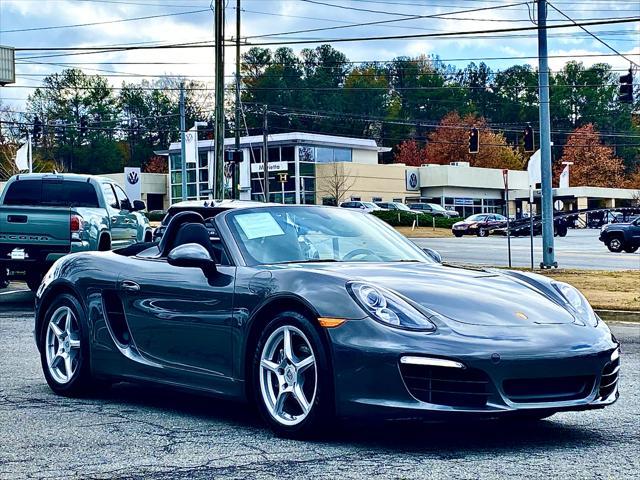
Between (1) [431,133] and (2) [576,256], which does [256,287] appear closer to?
(2) [576,256]

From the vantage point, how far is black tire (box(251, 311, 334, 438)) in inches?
233

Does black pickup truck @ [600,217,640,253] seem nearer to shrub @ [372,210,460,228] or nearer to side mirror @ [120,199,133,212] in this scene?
shrub @ [372,210,460,228]

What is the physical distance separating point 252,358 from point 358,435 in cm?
74

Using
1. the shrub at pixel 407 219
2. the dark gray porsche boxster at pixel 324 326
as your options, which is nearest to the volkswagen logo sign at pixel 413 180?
the shrub at pixel 407 219

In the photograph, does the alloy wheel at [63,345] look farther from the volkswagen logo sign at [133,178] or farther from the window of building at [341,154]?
the window of building at [341,154]

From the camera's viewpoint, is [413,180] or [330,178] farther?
[413,180]

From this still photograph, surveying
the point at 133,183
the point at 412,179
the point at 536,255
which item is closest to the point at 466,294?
the point at 536,255

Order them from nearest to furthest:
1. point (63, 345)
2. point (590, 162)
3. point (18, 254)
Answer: point (63, 345) < point (18, 254) < point (590, 162)

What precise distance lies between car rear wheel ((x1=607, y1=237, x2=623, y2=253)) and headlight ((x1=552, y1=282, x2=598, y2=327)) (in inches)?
1482

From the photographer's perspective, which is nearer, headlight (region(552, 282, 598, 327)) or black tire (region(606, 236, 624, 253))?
headlight (region(552, 282, 598, 327))

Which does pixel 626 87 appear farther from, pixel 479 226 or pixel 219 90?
pixel 479 226

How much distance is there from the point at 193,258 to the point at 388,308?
1385mm

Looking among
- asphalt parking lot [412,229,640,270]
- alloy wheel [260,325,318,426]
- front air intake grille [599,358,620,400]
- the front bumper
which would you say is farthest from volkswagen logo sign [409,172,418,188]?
the front bumper

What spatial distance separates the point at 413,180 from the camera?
9350 centimetres
